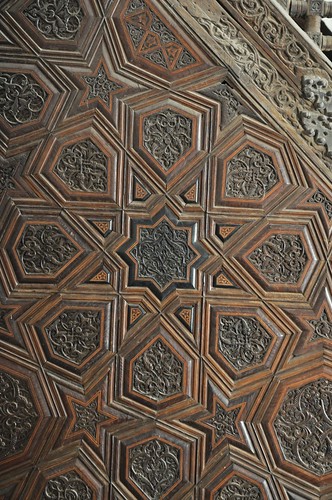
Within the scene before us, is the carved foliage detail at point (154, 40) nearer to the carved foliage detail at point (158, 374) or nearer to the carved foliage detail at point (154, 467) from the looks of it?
the carved foliage detail at point (158, 374)

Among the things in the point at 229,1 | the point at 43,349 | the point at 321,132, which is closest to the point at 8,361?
the point at 43,349

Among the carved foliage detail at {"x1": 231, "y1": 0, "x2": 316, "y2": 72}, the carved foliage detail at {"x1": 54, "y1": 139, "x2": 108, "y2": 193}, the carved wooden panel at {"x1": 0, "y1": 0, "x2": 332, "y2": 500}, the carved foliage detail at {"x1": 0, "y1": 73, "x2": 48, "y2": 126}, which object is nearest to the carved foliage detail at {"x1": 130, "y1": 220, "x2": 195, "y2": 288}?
the carved wooden panel at {"x1": 0, "y1": 0, "x2": 332, "y2": 500}

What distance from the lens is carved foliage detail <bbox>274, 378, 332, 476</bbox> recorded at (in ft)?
9.83

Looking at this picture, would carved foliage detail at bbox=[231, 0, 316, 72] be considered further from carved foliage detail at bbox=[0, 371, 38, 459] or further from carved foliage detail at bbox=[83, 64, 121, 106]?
carved foliage detail at bbox=[0, 371, 38, 459]

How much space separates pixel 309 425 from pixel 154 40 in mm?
2079

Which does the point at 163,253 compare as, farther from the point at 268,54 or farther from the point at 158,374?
the point at 268,54

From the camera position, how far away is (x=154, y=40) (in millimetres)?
2979

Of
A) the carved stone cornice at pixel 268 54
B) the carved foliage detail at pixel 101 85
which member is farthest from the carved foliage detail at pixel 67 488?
the carved stone cornice at pixel 268 54

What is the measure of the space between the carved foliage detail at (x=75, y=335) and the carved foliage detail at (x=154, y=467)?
1.80 ft

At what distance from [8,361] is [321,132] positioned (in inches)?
75.8

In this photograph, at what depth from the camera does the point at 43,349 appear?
2.94 meters

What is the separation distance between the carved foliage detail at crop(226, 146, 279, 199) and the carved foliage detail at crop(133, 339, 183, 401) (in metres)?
0.86

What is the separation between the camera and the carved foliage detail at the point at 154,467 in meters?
2.96

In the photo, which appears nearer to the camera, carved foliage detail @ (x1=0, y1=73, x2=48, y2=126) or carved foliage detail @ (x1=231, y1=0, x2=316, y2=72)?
carved foliage detail @ (x1=0, y1=73, x2=48, y2=126)
